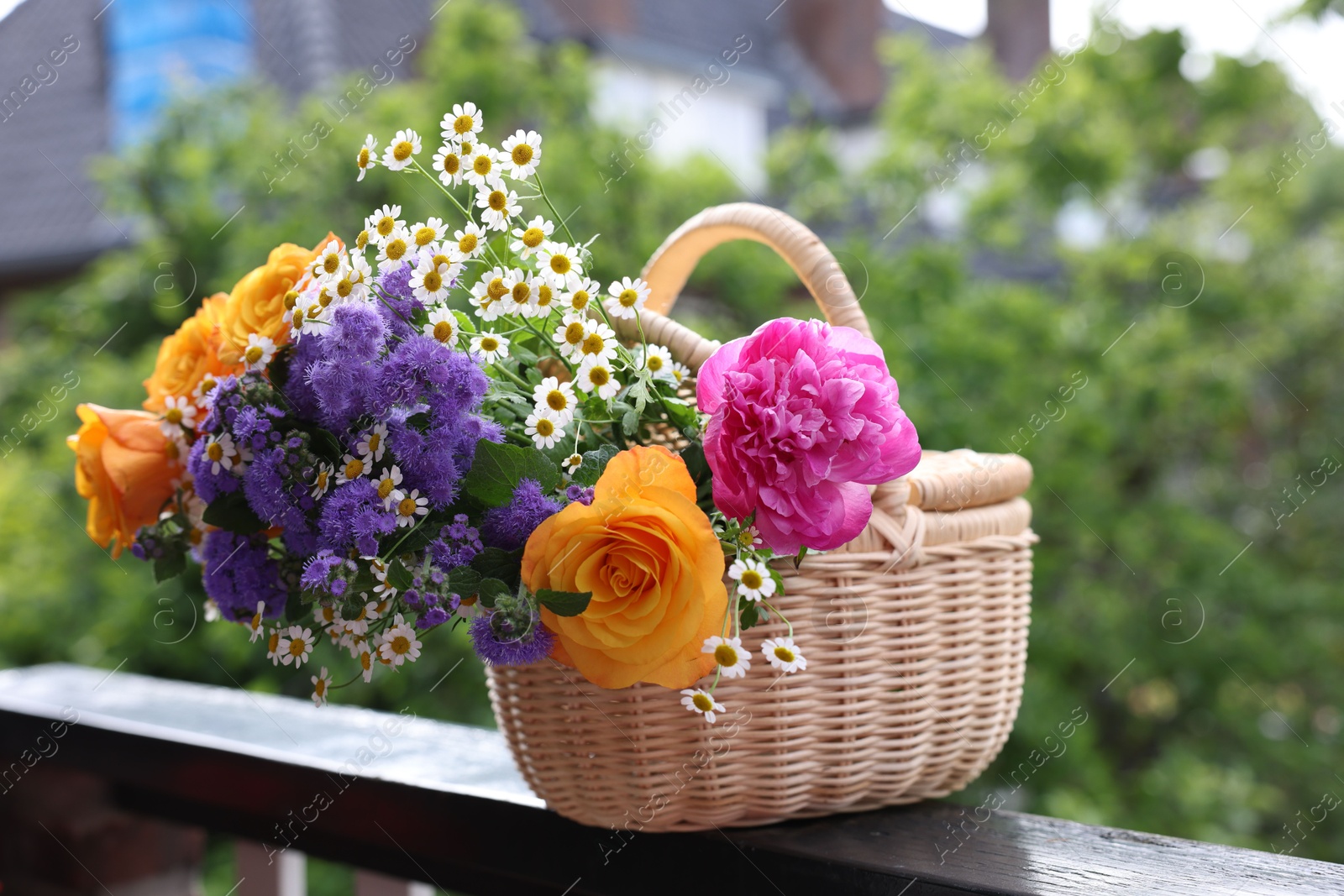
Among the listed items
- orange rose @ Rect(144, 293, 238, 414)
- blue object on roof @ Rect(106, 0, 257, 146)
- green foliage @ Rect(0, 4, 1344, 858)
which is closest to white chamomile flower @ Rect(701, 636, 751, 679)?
orange rose @ Rect(144, 293, 238, 414)

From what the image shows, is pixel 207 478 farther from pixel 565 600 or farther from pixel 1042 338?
pixel 1042 338

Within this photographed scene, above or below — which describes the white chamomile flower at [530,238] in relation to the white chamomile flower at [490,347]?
above

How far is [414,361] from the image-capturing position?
612 mm

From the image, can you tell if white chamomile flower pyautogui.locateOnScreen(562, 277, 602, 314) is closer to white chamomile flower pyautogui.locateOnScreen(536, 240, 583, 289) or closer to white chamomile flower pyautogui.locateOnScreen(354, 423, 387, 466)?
white chamomile flower pyautogui.locateOnScreen(536, 240, 583, 289)

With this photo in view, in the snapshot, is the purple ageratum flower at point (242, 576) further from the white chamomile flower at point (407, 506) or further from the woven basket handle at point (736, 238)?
the woven basket handle at point (736, 238)

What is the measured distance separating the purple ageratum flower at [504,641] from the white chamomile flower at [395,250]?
23 cm

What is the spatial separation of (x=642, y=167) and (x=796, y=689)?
2.05m

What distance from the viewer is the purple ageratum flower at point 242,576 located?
0.70m

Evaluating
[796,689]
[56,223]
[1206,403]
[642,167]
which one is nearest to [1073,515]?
[1206,403]

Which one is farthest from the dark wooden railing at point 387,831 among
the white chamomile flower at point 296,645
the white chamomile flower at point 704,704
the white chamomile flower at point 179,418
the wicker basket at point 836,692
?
the white chamomile flower at point 179,418

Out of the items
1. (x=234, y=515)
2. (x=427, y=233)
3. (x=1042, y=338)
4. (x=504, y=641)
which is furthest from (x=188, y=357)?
(x=1042, y=338)

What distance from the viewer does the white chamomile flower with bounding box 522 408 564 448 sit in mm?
617

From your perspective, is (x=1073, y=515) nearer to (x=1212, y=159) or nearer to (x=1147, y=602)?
(x=1147, y=602)

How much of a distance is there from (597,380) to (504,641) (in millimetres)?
166
